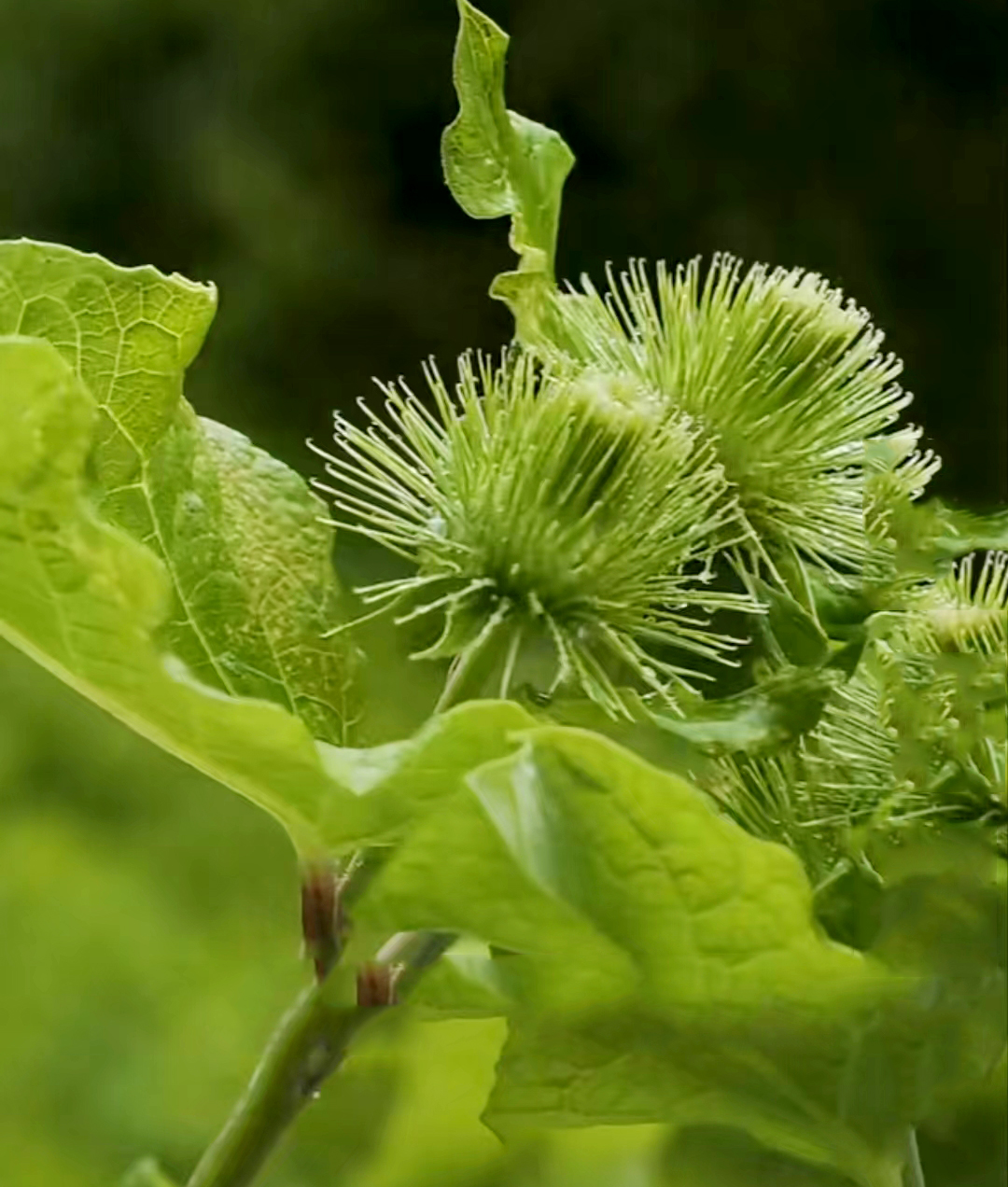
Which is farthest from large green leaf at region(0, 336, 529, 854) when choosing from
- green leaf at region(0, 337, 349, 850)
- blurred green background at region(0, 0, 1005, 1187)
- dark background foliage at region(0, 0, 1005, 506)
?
dark background foliage at region(0, 0, 1005, 506)

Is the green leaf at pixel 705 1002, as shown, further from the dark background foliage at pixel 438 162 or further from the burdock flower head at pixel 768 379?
the dark background foliage at pixel 438 162

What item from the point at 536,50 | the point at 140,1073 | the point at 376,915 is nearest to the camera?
the point at 376,915

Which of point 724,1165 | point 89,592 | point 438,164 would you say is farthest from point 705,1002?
point 438,164

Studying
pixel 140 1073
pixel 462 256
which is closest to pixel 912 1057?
pixel 140 1073

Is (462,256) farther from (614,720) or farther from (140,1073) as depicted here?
(614,720)

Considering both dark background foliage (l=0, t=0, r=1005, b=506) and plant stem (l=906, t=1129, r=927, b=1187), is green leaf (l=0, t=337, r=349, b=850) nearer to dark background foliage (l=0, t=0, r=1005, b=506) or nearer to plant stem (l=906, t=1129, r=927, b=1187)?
plant stem (l=906, t=1129, r=927, b=1187)

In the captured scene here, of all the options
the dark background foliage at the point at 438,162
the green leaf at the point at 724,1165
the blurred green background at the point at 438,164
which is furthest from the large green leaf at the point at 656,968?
the dark background foliage at the point at 438,162
